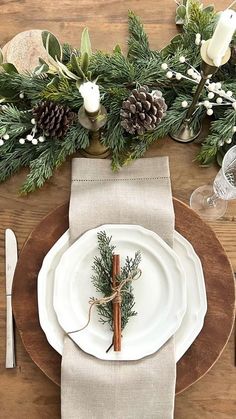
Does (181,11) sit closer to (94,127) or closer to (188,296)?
(94,127)

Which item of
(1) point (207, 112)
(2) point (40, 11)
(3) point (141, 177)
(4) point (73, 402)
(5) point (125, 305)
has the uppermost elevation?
(2) point (40, 11)

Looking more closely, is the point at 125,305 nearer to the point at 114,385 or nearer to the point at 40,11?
the point at 114,385

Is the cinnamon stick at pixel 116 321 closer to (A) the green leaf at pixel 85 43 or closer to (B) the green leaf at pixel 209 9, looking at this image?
(A) the green leaf at pixel 85 43

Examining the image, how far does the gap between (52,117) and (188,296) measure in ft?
1.27

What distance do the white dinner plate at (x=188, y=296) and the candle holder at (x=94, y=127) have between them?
0.54 feet

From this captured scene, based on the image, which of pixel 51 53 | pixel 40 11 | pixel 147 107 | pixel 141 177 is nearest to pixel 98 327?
pixel 141 177

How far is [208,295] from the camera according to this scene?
85cm

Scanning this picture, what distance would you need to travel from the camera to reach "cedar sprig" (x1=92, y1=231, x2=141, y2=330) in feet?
2.72

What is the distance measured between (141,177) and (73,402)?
40 cm

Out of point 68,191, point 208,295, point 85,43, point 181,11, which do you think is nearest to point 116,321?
point 208,295

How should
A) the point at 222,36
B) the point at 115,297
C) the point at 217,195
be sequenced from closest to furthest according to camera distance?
the point at 222,36
the point at 115,297
the point at 217,195

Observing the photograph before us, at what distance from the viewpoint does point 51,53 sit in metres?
0.90

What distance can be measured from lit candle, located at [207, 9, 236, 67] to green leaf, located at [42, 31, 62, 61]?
29cm

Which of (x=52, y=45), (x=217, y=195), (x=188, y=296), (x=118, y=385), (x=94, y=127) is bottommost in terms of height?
(x=118, y=385)
